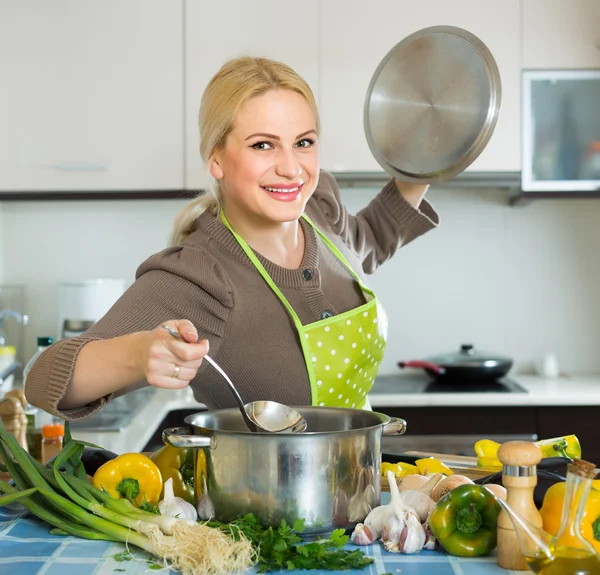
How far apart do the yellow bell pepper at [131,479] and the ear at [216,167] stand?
1.80 ft

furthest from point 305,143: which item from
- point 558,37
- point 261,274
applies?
point 558,37

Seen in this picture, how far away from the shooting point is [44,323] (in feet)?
11.0

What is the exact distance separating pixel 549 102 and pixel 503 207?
48cm

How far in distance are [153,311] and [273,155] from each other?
34 cm

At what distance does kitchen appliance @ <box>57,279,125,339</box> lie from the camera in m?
3.05

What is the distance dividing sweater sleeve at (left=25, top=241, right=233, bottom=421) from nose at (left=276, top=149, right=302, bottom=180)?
0.20m

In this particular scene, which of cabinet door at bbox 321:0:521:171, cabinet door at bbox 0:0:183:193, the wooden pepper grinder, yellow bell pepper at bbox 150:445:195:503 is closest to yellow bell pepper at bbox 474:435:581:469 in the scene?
the wooden pepper grinder

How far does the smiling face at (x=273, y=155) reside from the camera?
1445 mm

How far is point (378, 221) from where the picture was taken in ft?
6.43

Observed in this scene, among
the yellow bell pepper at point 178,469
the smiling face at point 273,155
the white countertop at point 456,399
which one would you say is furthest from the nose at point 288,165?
the white countertop at point 456,399

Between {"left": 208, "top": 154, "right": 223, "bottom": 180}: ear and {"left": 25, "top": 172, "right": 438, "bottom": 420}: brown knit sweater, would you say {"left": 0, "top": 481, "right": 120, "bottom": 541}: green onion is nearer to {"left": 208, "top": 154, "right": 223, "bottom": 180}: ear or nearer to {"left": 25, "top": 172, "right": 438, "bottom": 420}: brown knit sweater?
{"left": 25, "top": 172, "right": 438, "bottom": 420}: brown knit sweater

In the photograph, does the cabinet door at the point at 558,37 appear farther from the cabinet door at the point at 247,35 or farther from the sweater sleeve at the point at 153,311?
the sweater sleeve at the point at 153,311

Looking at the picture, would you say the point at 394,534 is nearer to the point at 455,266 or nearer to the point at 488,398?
the point at 488,398

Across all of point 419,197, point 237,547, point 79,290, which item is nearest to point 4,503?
point 237,547
